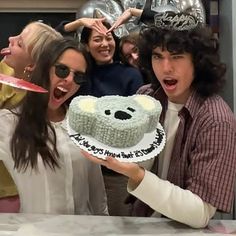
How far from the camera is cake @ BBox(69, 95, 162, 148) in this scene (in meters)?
1.02

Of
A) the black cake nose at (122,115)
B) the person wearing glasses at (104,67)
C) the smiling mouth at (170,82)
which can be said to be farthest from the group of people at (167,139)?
the person wearing glasses at (104,67)

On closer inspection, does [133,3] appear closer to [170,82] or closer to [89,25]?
[89,25]

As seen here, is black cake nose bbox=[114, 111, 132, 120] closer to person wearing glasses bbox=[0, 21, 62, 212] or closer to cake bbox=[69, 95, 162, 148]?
cake bbox=[69, 95, 162, 148]

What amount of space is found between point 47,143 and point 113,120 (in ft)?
1.00

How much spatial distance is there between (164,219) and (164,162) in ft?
0.64

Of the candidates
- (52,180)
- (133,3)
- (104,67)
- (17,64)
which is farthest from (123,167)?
(133,3)

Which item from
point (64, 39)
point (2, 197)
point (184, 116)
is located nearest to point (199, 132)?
point (184, 116)

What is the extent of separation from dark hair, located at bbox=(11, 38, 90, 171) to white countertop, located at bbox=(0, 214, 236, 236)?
0.55 ft

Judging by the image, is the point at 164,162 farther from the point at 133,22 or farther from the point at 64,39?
the point at 133,22

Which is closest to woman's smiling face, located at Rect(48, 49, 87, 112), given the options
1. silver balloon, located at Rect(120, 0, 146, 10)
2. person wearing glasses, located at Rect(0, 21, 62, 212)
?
person wearing glasses, located at Rect(0, 21, 62, 212)

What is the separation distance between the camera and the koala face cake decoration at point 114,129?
3.34 ft

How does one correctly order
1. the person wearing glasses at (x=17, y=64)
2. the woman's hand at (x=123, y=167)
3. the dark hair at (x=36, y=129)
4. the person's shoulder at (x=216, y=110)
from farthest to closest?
1. the person wearing glasses at (x=17, y=64)
2. the dark hair at (x=36, y=129)
3. the person's shoulder at (x=216, y=110)
4. the woman's hand at (x=123, y=167)

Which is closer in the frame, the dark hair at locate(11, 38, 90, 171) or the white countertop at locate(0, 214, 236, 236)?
the white countertop at locate(0, 214, 236, 236)

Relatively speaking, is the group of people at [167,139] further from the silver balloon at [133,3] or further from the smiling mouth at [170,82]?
the silver balloon at [133,3]
